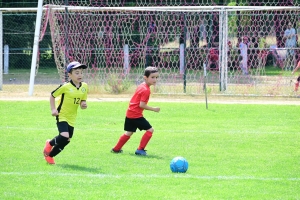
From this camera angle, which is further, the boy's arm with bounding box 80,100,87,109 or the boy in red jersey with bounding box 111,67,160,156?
the boy in red jersey with bounding box 111,67,160,156

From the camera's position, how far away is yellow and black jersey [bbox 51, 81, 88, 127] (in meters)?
9.86

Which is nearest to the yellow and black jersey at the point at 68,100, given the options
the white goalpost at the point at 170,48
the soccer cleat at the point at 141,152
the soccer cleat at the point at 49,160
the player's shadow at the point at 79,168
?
the soccer cleat at the point at 49,160

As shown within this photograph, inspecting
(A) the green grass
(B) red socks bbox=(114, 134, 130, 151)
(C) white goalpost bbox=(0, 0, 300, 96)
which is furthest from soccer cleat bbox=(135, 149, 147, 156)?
(C) white goalpost bbox=(0, 0, 300, 96)

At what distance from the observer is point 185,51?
2150 cm

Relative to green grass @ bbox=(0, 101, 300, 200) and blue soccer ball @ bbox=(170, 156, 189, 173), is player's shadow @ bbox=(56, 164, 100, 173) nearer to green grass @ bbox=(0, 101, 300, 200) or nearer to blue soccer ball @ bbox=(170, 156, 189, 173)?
green grass @ bbox=(0, 101, 300, 200)

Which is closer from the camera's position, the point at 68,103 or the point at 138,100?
the point at 68,103

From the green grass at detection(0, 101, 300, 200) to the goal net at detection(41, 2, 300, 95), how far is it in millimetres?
5091

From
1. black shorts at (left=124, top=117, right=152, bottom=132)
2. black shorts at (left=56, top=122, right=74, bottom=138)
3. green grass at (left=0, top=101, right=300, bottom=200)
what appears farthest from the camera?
black shorts at (left=124, top=117, right=152, bottom=132)

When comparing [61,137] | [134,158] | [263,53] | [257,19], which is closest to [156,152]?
[134,158]

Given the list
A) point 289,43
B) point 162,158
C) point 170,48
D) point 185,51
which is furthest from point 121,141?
point 289,43

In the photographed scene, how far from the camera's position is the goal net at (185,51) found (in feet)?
70.3

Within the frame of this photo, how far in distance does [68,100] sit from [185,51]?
11952 mm

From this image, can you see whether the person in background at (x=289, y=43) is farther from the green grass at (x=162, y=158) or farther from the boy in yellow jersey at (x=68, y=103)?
the boy in yellow jersey at (x=68, y=103)

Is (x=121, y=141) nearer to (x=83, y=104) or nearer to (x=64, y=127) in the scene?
(x=83, y=104)
